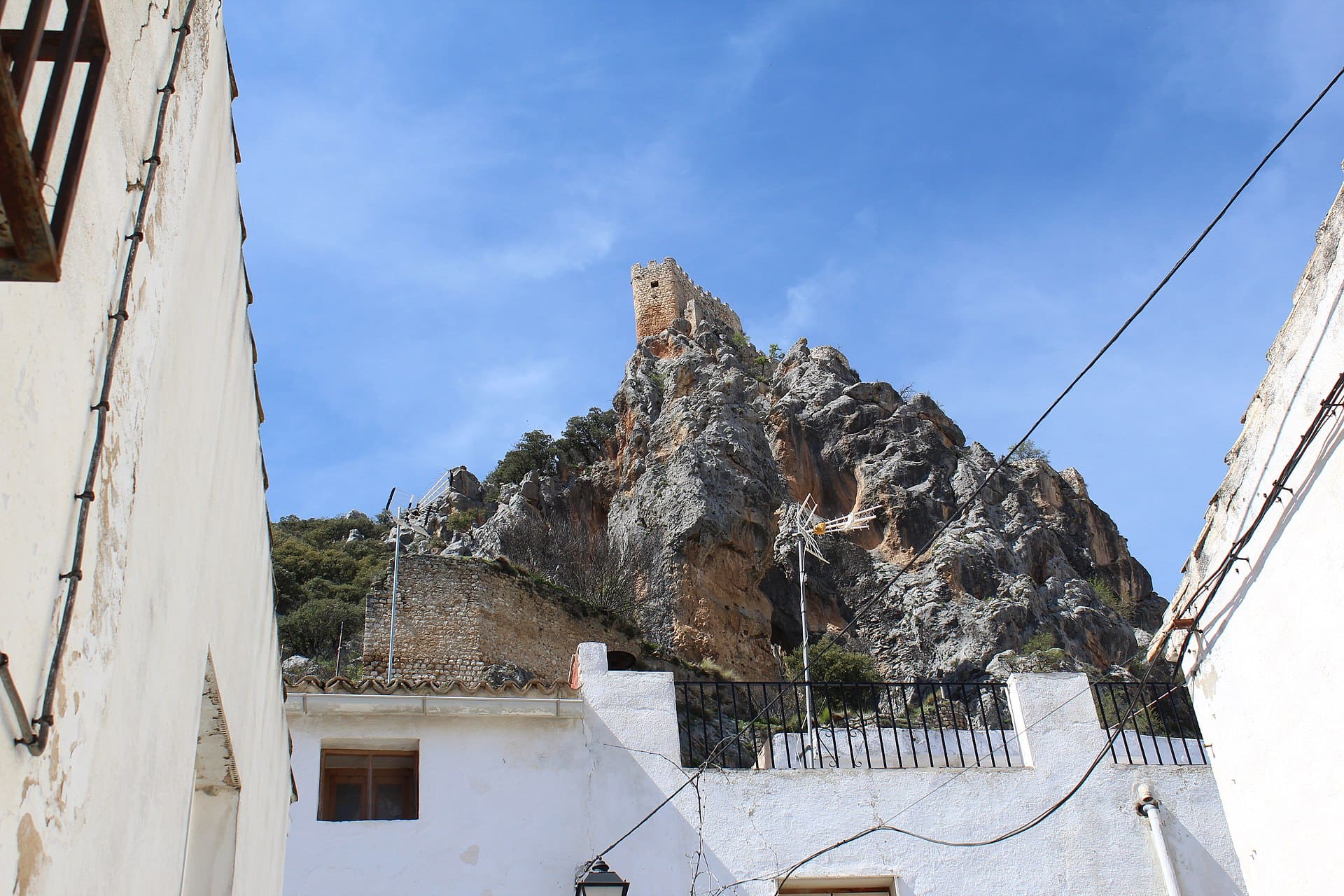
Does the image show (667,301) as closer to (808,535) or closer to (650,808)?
(808,535)

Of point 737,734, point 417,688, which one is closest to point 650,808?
point 737,734

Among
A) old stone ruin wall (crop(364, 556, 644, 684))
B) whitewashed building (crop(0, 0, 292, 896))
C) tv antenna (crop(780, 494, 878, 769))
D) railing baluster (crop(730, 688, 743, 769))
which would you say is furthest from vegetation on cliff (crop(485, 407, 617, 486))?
whitewashed building (crop(0, 0, 292, 896))

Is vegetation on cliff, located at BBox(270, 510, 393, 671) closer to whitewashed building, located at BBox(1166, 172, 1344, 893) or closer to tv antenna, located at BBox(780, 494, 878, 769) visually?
tv antenna, located at BBox(780, 494, 878, 769)

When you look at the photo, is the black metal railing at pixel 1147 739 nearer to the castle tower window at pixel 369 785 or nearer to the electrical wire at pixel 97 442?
the castle tower window at pixel 369 785

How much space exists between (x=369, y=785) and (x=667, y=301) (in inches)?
1726

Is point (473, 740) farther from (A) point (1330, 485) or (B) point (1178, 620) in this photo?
(A) point (1330, 485)

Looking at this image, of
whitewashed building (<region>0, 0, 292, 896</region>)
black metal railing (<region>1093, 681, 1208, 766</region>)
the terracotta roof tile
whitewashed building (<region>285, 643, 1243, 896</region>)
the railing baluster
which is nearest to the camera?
whitewashed building (<region>0, 0, 292, 896</region>)

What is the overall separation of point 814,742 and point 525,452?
30.8 metres

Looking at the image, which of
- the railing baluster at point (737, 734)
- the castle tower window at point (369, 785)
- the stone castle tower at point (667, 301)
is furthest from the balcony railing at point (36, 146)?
the stone castle tower at point (667, 301)

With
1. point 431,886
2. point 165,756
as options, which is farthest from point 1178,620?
point 165,756

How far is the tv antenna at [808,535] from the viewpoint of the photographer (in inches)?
417

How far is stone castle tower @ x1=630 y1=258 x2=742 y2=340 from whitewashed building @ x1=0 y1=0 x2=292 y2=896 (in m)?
45.7

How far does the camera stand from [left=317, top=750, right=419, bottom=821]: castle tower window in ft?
30.6

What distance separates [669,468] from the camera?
1346 inches
